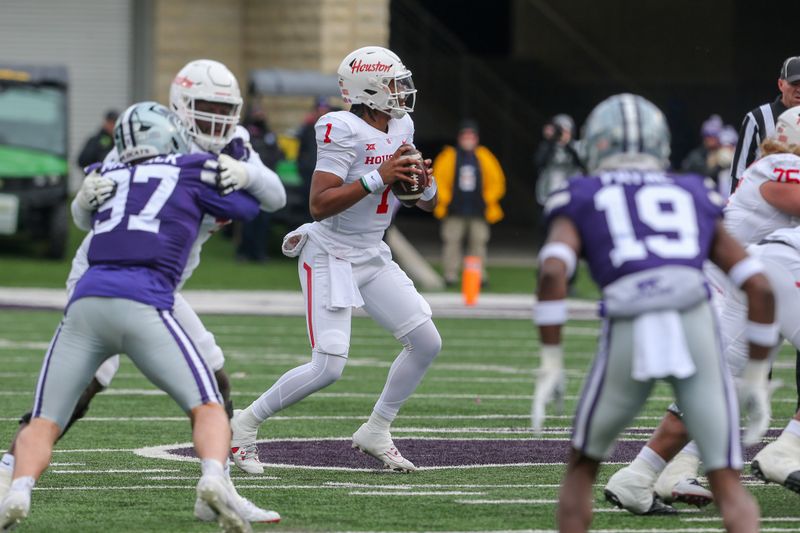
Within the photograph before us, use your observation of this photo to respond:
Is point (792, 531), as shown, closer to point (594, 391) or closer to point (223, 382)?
point (594, 391)

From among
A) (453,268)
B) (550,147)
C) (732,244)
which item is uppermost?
(732,244)

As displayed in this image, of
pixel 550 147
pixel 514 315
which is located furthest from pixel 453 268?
pixel 514 315

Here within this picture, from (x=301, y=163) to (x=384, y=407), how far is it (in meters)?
13.0

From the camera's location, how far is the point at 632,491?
254 inches

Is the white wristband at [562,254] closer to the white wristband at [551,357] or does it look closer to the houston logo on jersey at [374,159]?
the white wristband at [551,357]

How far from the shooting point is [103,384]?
24.3 feet

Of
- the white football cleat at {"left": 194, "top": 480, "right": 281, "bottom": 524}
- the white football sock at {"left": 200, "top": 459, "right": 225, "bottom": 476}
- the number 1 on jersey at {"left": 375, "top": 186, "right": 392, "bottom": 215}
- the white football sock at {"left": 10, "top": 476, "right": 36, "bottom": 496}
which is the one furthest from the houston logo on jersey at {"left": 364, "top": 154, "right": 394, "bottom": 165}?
the white football sock at {"left": 10, "top": 476, "right": 36, "bottom": 496}

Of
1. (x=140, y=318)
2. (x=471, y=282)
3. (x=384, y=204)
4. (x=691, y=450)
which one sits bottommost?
(x=471, y=282)

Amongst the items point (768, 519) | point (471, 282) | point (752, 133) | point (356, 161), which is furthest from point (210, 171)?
point (471, 282)

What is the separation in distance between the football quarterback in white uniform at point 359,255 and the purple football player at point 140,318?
1.54m

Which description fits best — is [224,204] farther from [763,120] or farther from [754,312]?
[763,120]

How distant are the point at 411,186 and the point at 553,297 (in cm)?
251

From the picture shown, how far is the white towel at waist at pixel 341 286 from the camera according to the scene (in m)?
7.66

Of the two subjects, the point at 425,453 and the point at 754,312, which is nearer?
the point at 754,312
